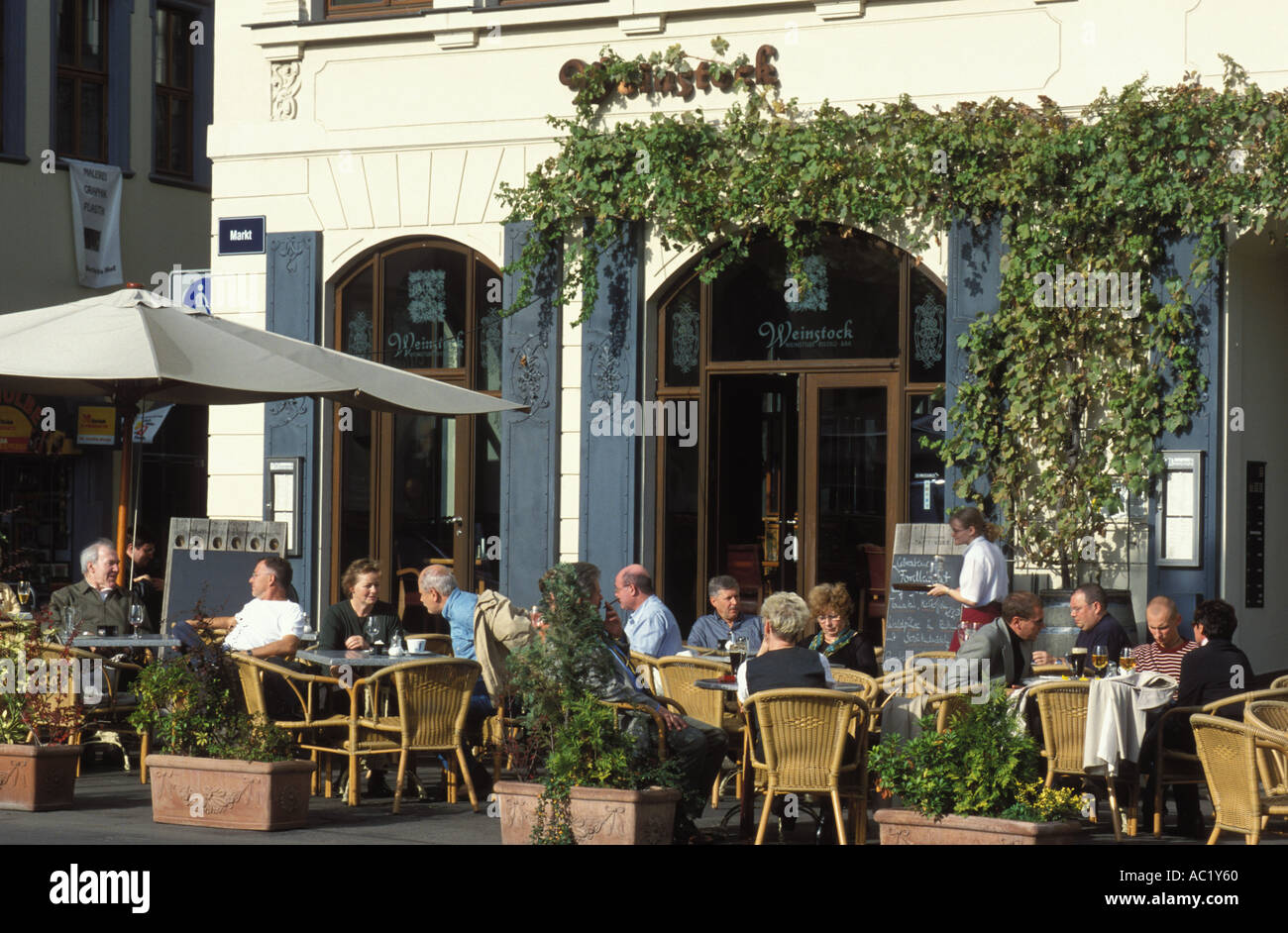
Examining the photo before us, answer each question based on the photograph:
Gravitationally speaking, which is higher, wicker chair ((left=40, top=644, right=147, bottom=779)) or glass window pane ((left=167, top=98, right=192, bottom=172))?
glass window pane ((left=167, top=98, right=192, bottom=172))

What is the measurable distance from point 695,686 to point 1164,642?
105 inches

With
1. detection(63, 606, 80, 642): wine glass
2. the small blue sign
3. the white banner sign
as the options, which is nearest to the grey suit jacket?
detection(63, 606, 80, 642): wine glass

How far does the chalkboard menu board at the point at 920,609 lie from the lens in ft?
41.1

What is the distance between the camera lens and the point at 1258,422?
13.2 meters

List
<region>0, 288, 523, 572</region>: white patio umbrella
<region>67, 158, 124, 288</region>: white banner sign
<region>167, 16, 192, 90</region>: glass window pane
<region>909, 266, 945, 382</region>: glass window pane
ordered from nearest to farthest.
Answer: <region>0, 288, 523, 572</region>: white patio umbrella
<region>909, 266, 945, 382</region>: glass window pane
<region>67, 158, 124, 288</region>: white banner sign
<region>167, 16, 192, 90</region>: glass window pane

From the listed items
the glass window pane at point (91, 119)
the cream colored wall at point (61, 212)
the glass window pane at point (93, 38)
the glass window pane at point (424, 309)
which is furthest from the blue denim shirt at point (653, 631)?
the glass window pane at point (93, 38)

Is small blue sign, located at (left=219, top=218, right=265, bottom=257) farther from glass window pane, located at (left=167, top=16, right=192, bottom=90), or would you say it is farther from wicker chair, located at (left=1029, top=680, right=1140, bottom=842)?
glass window pane, located at (left=167, top=16, right=192, bottom=90)

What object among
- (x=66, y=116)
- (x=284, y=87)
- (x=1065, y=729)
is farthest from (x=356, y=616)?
(x=66, y=116)

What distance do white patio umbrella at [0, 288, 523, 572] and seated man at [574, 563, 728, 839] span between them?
2.34m

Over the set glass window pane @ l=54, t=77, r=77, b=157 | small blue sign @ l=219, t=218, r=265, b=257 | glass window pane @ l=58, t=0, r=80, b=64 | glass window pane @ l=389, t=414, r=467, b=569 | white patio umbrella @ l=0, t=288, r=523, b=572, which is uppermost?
glass window pane @ l=58, t=0, r=80, b=64

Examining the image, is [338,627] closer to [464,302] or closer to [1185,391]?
[464,302]

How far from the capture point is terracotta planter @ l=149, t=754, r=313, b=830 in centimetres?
893

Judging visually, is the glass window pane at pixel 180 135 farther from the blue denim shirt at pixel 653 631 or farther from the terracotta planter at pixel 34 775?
the terracotta planter at pixel 34 775
